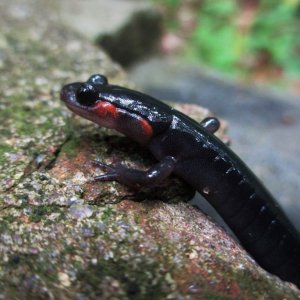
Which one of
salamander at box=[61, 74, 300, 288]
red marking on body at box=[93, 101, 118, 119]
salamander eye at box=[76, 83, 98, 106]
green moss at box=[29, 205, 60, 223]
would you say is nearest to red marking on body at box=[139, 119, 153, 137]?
salamander at box=[61, 74, 300, 288]

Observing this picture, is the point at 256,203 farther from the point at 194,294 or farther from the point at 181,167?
the point at 194,294

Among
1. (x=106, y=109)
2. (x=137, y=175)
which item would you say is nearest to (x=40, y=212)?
(x=137, y=175)

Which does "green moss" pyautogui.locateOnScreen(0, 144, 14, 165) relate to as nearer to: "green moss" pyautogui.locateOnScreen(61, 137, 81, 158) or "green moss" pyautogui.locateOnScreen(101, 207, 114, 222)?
"green moss" pyautogui.locateOnScreen(61, 137, 81, 158)

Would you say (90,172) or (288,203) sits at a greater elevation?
(288,203)

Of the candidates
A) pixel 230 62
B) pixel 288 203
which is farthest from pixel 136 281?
pixel 230 62

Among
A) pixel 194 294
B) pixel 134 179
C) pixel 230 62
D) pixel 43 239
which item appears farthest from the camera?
pixel 230 62

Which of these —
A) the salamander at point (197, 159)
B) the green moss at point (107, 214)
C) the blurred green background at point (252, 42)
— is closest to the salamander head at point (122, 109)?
the salamander at point (197, 159)
